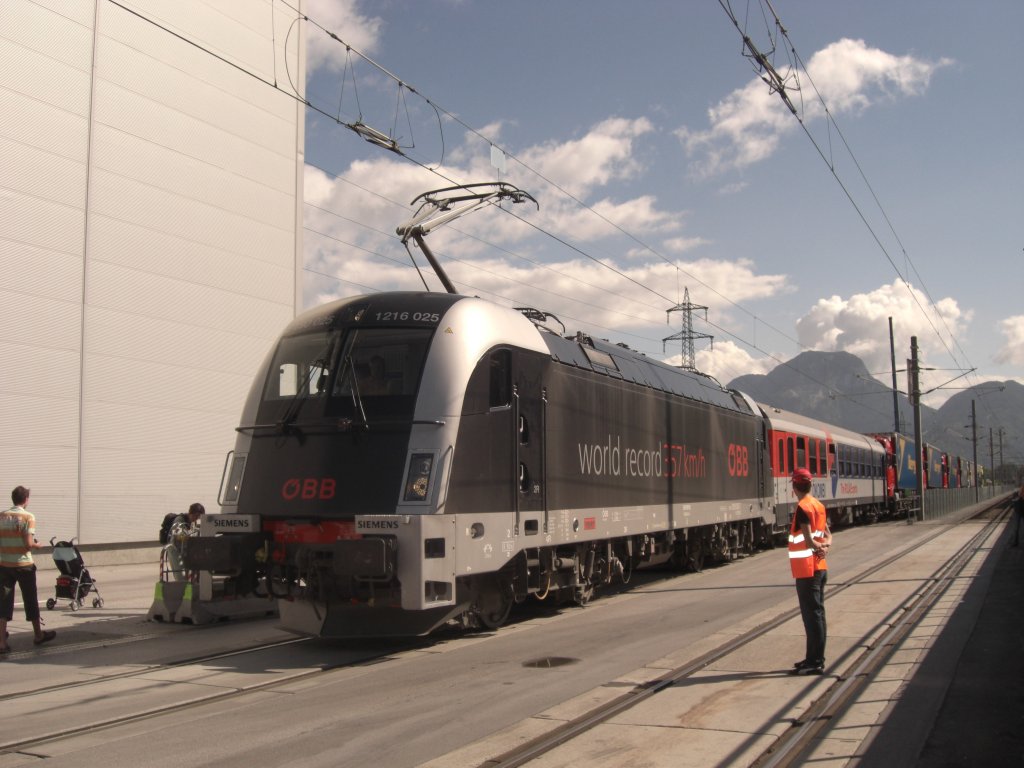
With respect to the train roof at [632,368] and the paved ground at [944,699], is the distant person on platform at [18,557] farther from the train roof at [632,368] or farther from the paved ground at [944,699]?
the train roof at [632,368]

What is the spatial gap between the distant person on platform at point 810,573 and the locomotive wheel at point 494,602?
337 centimetres

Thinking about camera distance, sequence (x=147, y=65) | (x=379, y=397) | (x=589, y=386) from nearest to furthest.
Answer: (x=379, y=397) < (x=589, y=386) < (x=147, y=65)

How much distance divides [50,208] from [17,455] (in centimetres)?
528

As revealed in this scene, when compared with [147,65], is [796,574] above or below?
below

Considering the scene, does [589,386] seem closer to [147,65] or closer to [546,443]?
[546,443]

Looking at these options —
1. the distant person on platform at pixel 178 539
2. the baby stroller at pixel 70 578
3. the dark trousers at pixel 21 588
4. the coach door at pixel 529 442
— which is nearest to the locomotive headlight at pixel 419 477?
the coach door at pixel 529 442

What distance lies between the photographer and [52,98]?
19672mm

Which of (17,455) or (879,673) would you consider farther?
(17,455)

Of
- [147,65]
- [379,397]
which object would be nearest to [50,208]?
[147,65]

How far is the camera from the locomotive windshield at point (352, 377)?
29.5 feet

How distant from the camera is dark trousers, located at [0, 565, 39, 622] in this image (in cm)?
962

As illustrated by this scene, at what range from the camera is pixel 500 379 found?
31.8ft

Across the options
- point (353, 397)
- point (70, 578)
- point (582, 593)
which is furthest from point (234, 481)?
point (582, 593)

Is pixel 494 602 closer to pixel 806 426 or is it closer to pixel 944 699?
pixel 944 699
